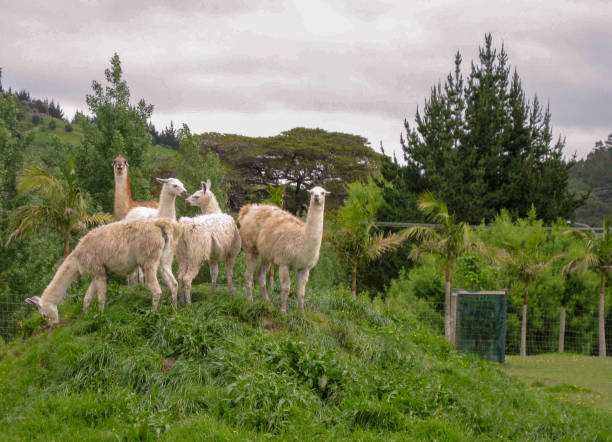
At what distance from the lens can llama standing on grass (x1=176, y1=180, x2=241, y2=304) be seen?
882 cm

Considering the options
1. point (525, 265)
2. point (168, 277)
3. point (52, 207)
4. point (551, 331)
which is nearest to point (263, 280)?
point (168, 277)

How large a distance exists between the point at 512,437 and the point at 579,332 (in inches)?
669

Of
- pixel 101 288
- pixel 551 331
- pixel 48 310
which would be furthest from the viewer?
pixel 551 331

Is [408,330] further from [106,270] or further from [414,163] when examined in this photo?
[414,163]

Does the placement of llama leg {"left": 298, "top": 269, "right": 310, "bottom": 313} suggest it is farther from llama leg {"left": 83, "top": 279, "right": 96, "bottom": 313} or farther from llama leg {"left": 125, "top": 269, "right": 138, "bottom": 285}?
llama leg {"left": 125, "top": 269, "right": 138, "bottom": 285}

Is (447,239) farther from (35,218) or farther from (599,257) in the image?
(35,218)

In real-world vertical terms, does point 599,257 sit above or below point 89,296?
above

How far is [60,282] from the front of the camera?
847cm

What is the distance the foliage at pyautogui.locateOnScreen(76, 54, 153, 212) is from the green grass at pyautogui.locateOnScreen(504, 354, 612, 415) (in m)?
12.8

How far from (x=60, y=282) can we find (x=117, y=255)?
1076 mm

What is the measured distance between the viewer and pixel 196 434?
5633 mm

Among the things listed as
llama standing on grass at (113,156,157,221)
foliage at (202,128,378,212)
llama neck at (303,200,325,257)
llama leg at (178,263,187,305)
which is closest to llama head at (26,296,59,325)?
llama leg at (178,263,187,305)

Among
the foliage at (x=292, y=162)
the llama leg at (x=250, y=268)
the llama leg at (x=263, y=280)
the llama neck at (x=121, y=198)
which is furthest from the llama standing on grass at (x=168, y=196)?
the foliage at (x=292, y=162)

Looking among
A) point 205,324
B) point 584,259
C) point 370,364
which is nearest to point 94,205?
point 205,324
